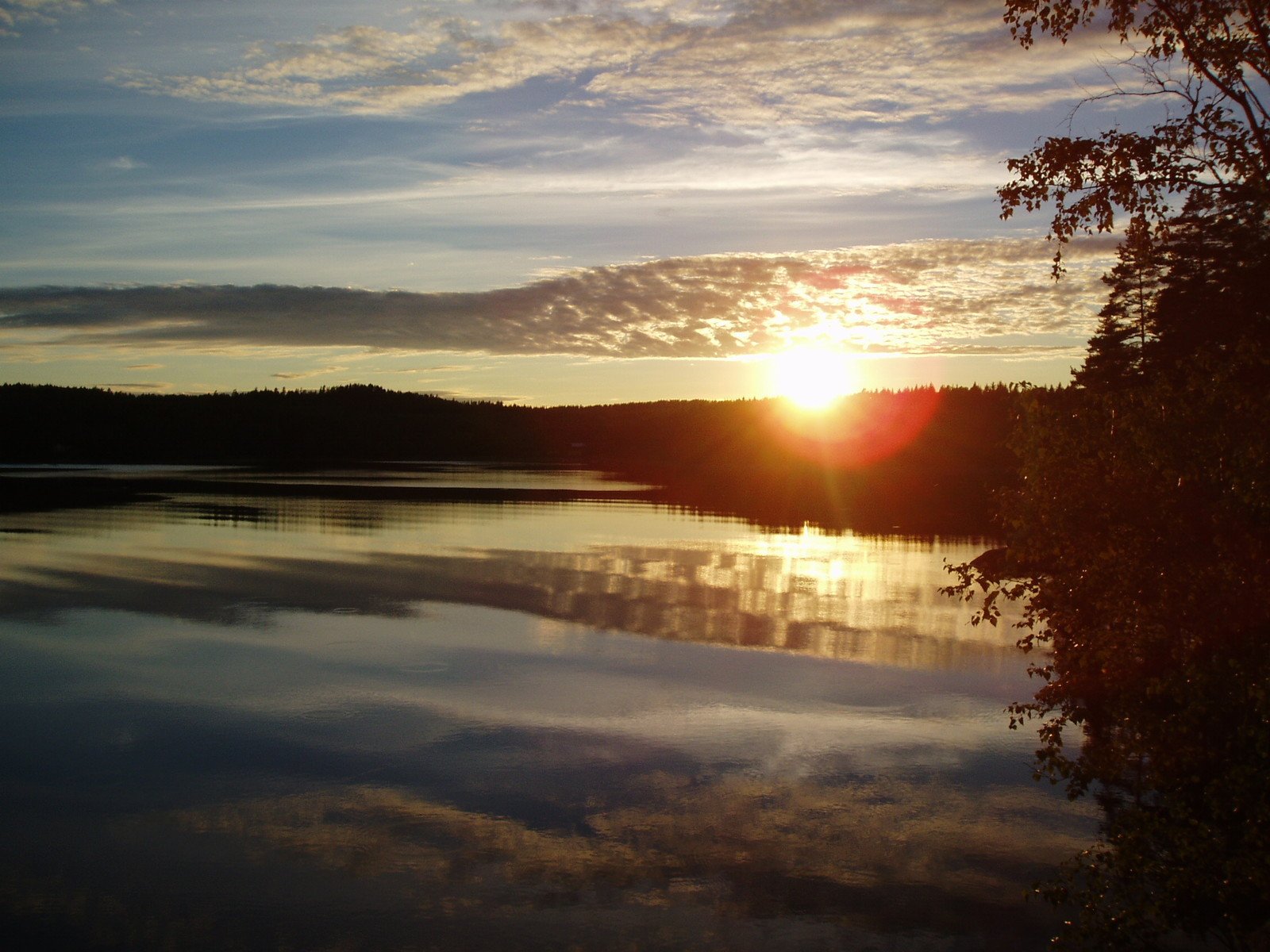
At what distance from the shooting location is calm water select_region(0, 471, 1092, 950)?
934 cm

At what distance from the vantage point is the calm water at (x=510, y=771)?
9.34 metres

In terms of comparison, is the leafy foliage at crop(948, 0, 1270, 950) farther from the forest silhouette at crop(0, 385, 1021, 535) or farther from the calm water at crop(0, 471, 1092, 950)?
the forest silhouette at crop(0, 385, 1021, 535)

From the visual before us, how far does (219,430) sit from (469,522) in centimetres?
12376

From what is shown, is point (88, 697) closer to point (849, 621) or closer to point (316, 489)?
point (849, 621)

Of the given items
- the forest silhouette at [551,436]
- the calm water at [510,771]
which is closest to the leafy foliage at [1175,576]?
the calm water at [510,771]

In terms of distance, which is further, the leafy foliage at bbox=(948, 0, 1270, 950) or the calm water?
the calm water

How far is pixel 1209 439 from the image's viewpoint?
788 centimetres

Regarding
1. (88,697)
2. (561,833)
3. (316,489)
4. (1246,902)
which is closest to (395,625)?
(88,697)

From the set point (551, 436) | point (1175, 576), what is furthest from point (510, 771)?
point (551, 436)

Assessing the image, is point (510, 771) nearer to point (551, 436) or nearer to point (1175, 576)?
point (1175, 576)

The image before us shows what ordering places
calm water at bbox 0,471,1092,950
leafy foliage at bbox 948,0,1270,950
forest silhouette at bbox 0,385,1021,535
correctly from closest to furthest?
leafy foliage at bbox 948,0,1270,950, calm water at bbox 0,471,1092,950, forest silhouette at bbox 0,385,1021,535

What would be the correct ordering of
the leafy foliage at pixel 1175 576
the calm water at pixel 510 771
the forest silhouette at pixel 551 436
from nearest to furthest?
1. the leafy foliage at pixel 1175 576
2. the calm water at pixel 510 771
3. the forest silhouette at pixel 551 436

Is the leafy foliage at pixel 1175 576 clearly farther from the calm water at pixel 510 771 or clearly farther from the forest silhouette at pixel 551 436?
the forest silhouette at pixel 551 436

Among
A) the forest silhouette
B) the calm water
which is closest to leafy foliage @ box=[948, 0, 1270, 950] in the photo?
the calm water
